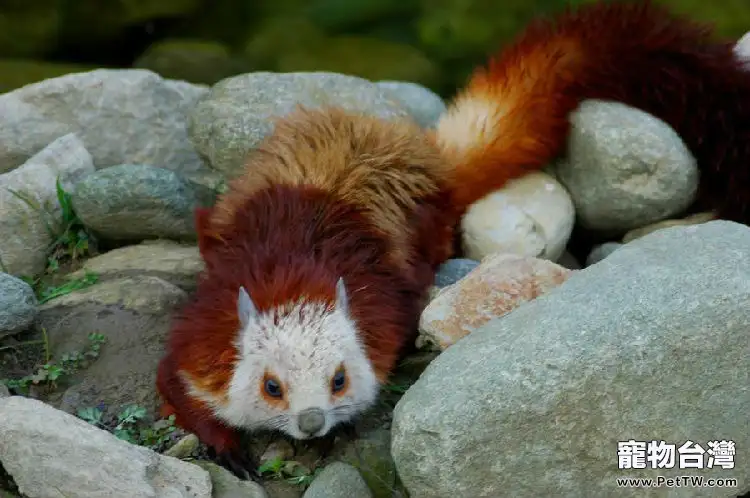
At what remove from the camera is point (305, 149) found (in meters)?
3.15

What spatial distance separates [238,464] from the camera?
103 inches

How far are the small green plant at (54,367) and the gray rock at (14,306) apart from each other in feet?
0.35

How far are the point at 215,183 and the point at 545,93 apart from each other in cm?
126

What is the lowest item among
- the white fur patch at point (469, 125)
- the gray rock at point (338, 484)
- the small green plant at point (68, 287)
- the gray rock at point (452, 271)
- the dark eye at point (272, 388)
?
the small green plant at point (68, 287)

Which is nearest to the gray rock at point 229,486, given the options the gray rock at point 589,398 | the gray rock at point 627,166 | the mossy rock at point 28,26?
the gray rock at point 589,398

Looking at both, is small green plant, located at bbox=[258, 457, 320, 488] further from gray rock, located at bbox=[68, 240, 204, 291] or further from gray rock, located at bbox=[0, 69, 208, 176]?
gray rock, located at bbox=[0, 69, 208, 176]

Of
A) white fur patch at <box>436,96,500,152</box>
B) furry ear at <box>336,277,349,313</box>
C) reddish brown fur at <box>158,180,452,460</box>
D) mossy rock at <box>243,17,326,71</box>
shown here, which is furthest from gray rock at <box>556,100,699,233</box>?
mossy rock at <box>243,17,326,71</box>

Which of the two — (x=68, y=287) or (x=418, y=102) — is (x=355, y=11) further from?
(x=68, y=287)

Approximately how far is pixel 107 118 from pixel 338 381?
186cm

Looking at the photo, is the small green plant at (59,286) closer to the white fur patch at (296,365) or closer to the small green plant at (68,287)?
the small green plant at (68,287)

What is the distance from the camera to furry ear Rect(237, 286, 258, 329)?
2.51m

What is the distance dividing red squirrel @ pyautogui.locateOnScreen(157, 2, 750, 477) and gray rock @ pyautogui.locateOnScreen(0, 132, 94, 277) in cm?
63

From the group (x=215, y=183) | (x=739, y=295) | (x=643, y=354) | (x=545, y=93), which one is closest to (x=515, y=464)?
(x=643, y=354)

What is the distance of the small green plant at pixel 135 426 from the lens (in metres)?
2.66
